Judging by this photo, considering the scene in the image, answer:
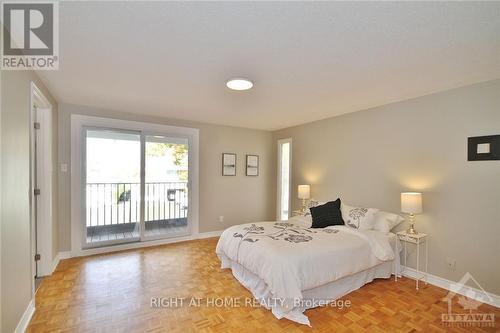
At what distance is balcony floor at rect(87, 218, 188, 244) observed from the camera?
164 inches


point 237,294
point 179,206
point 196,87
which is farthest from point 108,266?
point 196,87

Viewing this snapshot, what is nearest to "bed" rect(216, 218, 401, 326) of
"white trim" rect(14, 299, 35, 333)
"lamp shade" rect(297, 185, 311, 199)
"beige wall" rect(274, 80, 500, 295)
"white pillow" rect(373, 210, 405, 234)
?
"white pillow" rect(373, 210, 405, 234)

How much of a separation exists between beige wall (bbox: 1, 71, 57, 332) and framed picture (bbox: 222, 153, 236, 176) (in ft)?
10.9

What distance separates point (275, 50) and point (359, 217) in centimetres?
265

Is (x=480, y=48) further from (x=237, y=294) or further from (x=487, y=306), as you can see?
(x=237, y=294)

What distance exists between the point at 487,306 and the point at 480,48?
2617 millimetres

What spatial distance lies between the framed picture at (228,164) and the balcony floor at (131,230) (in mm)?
1334

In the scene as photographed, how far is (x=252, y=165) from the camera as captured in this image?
559 centimetres

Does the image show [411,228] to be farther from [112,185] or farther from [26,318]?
[112,185]

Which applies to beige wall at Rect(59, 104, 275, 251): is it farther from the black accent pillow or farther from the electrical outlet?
the electrical outlet

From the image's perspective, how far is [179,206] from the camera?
484 cm

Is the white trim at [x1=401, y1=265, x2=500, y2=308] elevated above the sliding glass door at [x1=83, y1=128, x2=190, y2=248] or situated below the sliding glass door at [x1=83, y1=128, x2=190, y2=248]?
below

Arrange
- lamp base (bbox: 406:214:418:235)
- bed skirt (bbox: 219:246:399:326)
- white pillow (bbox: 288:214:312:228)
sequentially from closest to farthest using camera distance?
1. bed skirt (bbox: 219:246:399:326)
2. lamp base (bbox: 406:214:418:235)
3. white pillow (bbox: 288:214:312:228)

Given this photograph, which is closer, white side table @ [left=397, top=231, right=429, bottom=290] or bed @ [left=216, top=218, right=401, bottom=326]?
bed @ [left=216, top=218, right=401, bottom=326]
